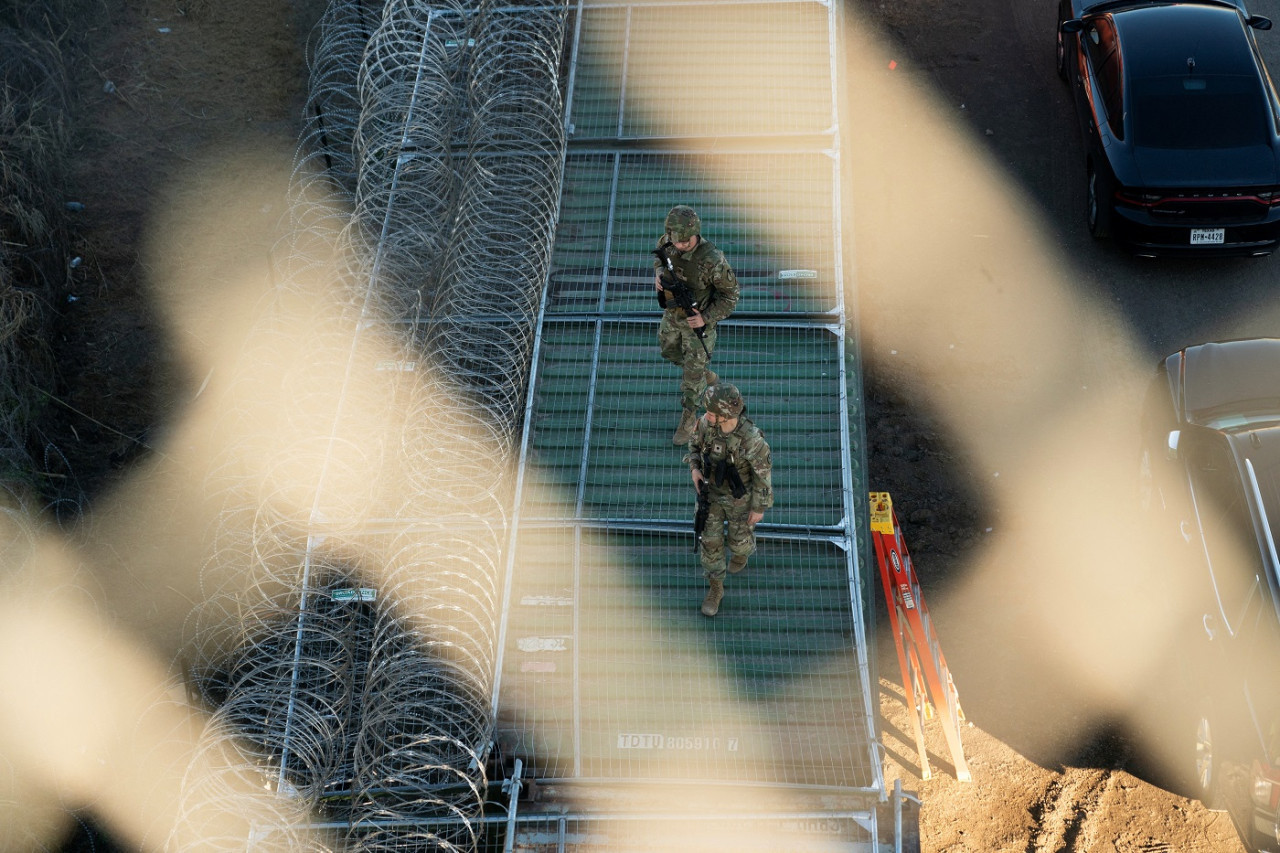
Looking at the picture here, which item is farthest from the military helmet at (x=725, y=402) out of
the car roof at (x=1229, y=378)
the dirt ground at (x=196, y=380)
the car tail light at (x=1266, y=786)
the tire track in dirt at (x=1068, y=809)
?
the car roof at (x=1229, y=378)

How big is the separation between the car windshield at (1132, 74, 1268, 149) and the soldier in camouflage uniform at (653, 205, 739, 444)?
5847mm

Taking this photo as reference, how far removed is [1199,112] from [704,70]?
5.21m

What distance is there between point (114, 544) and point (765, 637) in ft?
19.8

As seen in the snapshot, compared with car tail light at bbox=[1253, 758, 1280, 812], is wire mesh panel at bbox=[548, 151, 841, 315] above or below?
above

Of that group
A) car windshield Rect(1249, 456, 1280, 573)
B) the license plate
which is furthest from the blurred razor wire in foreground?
the license plate

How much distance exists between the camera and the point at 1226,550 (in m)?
8.50

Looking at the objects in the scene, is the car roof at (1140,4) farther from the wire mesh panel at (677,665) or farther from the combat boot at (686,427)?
the wire mesh panel at (677,665)

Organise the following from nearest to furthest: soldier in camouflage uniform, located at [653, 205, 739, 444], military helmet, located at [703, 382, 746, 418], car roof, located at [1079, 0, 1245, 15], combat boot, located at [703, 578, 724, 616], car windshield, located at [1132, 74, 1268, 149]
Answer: military helmet, located at [703, 382, 746, 418] < combat boot, located at [703, 578, 724, 616] < soldier in camouflage uniform, located at [653, 205, 739, 444] < car windshield, located at [1132, 74, 1268, 149] < car roof, located at [1079, 0, 1245, 15]

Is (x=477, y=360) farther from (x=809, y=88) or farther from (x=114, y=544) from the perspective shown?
(x=809, y=88)

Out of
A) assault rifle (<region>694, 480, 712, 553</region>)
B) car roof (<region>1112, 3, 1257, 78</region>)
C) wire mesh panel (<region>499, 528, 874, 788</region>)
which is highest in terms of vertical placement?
car roof (<region>1112, 3, 1257, 78</region>)

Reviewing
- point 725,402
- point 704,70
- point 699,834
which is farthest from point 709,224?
point 699,834

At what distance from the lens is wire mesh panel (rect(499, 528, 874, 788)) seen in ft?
25.4

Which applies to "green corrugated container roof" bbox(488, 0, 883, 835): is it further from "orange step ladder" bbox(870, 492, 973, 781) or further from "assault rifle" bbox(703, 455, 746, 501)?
"assault rifle" bbox(703, 455, 746, 501)

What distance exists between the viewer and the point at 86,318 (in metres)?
12.1
